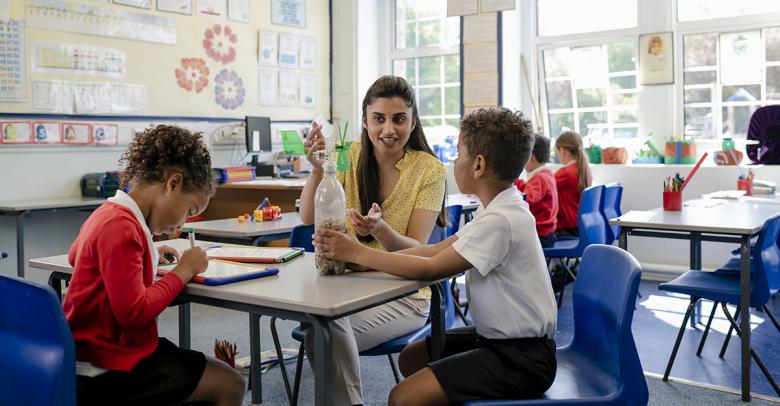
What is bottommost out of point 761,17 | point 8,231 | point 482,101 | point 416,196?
point 8,231

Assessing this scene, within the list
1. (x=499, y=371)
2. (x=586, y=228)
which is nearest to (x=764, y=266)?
(x=586, y=228)

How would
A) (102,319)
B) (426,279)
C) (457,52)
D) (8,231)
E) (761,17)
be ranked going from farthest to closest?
(457,52) < (761,17) < (8,231) < (426,279) < (102,319)

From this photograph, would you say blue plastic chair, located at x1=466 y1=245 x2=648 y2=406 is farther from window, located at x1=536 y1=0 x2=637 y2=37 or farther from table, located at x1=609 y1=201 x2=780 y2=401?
window, located at x1=536 y1=0 x2=637 y2=37

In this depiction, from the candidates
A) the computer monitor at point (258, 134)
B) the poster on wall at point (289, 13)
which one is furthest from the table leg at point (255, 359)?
the poster on wall at point (289, 13)

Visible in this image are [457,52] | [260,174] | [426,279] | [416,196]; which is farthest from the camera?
[457,52]

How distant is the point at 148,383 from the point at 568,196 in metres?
3.60

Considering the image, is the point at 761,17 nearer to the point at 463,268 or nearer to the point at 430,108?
the point at 430,108

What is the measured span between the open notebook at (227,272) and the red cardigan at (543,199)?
2.59m

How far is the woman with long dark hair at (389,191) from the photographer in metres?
2.05

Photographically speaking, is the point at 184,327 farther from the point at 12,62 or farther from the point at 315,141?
the point at 12,62

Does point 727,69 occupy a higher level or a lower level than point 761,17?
lower

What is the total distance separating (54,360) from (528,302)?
0.98m

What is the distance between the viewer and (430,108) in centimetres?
684

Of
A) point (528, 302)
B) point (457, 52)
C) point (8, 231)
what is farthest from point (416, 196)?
point (457, 52)
